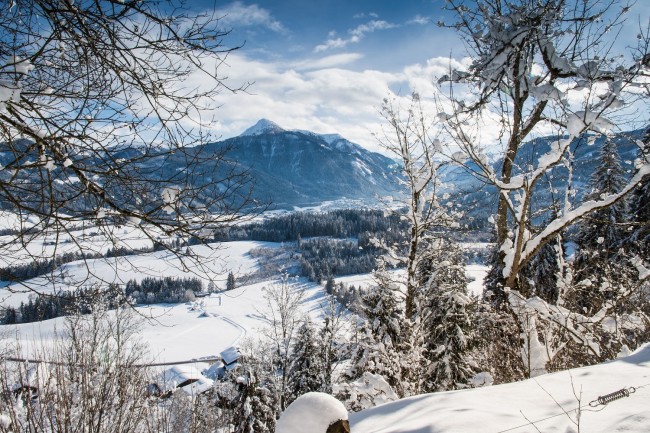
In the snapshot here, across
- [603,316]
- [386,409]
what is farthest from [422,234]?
[386,409]

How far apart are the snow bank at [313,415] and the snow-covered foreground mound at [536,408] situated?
0.65 m

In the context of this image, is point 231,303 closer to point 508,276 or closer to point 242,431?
point 242,431

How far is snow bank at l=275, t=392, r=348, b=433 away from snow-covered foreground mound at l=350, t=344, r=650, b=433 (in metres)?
0.65

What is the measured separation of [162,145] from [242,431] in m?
Answer: 17.2

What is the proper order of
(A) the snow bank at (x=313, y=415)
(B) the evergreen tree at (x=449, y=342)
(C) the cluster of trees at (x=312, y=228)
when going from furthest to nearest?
(C) the cluster of trees at (x=312, y=228) → (B) the evergreen tree at (x=449, y=342) → (A) the snow bank at (x=313, y=415)

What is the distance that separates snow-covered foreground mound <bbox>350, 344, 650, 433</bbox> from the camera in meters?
2.00

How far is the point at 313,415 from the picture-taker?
192cm

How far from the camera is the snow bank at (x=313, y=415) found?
1.90 metres

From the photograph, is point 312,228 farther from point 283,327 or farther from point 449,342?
point 449,342

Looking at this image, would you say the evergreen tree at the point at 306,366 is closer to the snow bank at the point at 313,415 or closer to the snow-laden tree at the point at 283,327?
the snow-laden tree at the point at 283,327

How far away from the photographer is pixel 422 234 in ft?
33.1

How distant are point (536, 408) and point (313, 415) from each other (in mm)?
1488

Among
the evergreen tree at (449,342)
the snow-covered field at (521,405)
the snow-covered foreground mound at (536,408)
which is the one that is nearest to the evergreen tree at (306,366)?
the evergreen tree at (449,342)

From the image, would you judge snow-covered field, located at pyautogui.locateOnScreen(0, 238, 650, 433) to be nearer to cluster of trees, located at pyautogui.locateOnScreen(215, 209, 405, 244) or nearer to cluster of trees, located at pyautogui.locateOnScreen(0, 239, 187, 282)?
cluster of trees, located at pyautogui.locateOnScreen(0, 239, 187, 282)
